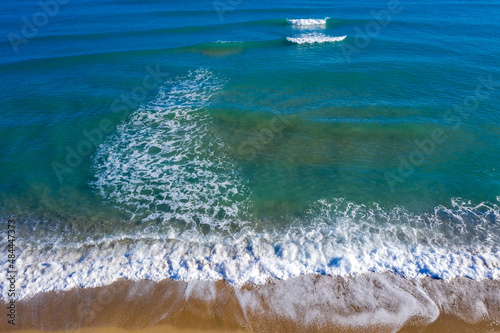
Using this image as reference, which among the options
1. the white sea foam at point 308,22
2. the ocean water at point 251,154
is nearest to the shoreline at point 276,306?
the ocean water at point 251,154

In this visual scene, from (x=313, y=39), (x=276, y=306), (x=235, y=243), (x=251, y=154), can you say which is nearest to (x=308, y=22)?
(x=313, y=39)

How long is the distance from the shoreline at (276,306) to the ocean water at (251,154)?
60cm

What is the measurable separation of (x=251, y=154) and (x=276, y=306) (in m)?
11.3

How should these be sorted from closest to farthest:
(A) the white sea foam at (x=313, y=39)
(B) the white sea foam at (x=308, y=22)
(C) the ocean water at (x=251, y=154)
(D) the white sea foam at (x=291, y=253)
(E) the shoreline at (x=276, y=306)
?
(E) the shoreline at (x=276, y=306) → (D) the white sea foam at (x=291, y=253) → (C) the ocean water at (x=251, y=154) → (A) the white sea foam at (x=313, y=39) → (B) the white sea foam at (x=308, y=22)

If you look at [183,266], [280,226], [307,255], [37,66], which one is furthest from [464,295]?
[37,66]

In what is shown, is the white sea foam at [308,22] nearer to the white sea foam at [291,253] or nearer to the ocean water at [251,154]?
the ocean water at [251,154]

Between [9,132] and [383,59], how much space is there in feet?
123

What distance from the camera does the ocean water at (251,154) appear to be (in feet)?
47.8

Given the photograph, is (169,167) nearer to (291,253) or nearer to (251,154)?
(251,154)

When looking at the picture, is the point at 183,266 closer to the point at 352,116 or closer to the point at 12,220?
the point at 12,220

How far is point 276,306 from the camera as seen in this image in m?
12.4

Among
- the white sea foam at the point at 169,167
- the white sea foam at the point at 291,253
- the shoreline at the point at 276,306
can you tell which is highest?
the white sea foam at the point at 169,167

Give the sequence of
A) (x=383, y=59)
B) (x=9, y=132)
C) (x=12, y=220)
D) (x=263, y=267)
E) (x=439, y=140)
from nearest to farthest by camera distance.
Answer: (x=263, y=267), (x=12, y=220), (x=439, y=140), (x=9, y=132), (x=383, y=59)

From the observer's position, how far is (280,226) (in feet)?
52.9
